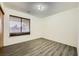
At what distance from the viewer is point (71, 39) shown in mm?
2461

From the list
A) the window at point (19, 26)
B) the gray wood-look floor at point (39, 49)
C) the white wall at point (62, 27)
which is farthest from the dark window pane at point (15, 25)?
the white wall at point (62, 27)

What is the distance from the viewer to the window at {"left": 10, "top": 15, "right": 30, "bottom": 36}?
2059mm

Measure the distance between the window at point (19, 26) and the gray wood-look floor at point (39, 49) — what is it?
0.30 metres

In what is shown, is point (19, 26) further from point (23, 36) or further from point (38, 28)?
point (38, 28)

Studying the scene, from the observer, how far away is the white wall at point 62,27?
2.32m

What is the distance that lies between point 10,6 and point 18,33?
50 centimetres

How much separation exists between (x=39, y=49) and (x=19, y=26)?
2.05 feet

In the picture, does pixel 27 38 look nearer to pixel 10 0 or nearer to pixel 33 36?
pixel 33 36

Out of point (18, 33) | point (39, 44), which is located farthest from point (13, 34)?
point (39, 44)

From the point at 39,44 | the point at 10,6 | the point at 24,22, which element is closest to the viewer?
the point at 10,6

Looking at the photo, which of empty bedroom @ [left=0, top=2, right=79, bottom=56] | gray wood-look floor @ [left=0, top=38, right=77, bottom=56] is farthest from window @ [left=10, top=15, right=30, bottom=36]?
gray wood-look floor @ [left=0, top=38, right=77, bottom=56]

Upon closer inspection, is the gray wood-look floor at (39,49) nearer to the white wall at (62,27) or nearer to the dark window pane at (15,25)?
the white wall at (62,27)

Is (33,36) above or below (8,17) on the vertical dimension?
below

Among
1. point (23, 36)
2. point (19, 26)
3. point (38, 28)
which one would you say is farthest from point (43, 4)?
point (23, 36)
